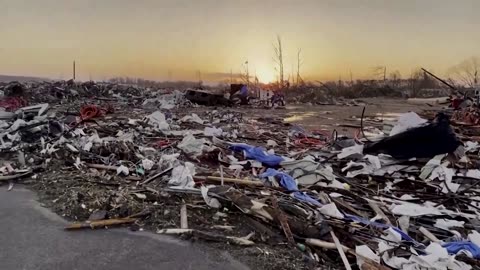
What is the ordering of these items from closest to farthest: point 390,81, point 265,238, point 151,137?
point 265,238 → point 151,137 → point 390,81

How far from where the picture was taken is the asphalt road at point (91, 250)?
3746 mm

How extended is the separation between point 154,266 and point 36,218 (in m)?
2.08

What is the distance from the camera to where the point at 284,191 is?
5816mm

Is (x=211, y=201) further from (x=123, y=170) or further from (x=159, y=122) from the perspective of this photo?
(x=159, y=122)

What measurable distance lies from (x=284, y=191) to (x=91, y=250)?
2.79m

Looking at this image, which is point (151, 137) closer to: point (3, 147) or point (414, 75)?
point (3, 147)

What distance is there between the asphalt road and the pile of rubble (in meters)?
0.22

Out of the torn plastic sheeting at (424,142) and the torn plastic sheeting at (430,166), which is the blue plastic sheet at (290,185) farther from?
the torn plastic sheeting at (424,142)

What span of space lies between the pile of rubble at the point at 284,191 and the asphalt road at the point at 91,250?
0.73 feet

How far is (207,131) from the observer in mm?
11523

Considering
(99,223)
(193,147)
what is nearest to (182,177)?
(99,223)

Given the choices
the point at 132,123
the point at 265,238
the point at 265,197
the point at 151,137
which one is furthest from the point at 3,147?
the point at 265,238

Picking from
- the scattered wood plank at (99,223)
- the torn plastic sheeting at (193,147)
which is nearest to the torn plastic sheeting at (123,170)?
the torn plastic sheeting at (193,147)

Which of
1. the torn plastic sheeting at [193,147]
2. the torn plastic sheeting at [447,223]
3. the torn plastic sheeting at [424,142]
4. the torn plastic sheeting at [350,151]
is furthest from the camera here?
the torn plastic sheeting at [193,147]
